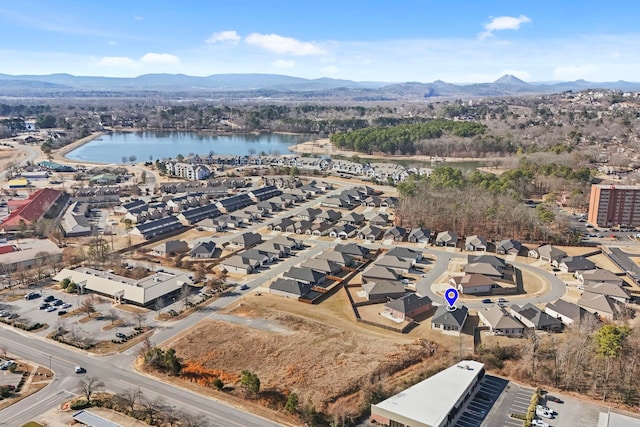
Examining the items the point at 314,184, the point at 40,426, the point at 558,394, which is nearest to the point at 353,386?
the point at 558,394

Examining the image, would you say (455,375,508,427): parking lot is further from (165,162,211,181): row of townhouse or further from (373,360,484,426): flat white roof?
(165,162,211,181): row of townhouse

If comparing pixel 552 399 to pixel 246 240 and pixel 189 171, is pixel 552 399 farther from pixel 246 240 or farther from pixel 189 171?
pixel 189 171

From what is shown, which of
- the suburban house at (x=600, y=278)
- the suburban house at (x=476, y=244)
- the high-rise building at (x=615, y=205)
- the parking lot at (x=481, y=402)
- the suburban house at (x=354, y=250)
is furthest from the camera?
the high-rise building at (x=615, y=205)

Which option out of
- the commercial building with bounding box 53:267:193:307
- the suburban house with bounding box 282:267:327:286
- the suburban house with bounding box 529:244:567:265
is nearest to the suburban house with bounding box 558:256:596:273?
the suburban house with bounding box 529:244:567:265

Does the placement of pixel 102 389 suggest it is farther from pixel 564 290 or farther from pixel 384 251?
pixel 564 290

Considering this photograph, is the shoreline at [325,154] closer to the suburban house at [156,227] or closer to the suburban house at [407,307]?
the suburban house at [156,227]

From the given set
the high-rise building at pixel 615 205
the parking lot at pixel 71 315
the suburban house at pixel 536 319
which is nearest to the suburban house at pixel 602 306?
the suburban house at pixel 536 319

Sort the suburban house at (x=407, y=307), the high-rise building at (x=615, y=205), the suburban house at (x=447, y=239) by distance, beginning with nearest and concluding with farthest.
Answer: the suburban house at (x=407, y=307)
the suburban house at (x=447, y=239)
the high-rise building at (x=615, y=205)
